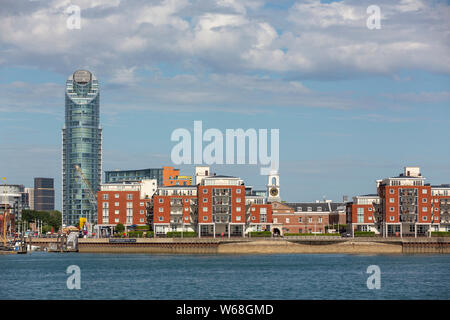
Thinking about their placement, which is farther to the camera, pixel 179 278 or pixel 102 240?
pixel 102 240

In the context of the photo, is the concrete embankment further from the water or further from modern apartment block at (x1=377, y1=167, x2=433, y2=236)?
the water

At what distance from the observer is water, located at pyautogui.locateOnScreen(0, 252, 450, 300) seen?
86.9 metres

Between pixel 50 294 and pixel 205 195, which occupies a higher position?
pixel 205 195

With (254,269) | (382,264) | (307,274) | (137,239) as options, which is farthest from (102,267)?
(137,239)

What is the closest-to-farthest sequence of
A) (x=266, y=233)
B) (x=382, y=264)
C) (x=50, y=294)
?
(x=50, y=294)
(x=382, y=264)
(x=266, y=233)

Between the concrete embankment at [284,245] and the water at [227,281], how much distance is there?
4412 cm

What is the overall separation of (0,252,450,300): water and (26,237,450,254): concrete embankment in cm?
4412

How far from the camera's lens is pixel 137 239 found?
618 ft

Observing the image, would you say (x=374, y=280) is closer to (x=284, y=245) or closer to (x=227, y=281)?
(x=227, y=281)

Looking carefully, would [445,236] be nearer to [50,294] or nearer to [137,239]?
[137,239]

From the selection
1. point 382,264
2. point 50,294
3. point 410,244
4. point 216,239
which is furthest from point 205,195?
point 50,294

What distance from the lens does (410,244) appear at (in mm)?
183250
